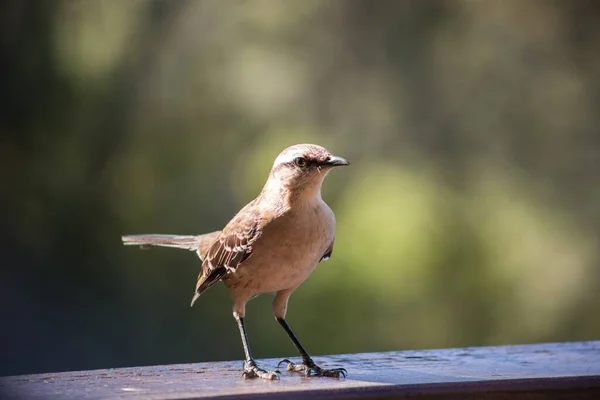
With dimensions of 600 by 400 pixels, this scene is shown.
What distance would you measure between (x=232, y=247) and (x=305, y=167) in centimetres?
44

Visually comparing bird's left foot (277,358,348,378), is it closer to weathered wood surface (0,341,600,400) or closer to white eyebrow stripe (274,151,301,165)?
weathered wood surface (0,341,600,400)

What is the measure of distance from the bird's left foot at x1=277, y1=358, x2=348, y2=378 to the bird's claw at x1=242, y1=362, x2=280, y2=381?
0.47 feet

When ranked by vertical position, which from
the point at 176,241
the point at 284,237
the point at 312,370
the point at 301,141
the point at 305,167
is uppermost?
the point at 305,167

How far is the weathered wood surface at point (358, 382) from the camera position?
8.71ft

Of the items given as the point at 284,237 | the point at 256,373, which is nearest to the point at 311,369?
the point at 256,373

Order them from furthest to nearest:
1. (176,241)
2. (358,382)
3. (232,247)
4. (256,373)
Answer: (176,241) < (232,247) < (256,373) < (358,382)

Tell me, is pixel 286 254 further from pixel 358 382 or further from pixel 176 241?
pixel 176 241

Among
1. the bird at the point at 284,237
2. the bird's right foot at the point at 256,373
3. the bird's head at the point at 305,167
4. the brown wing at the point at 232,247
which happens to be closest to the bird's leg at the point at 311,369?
the bird at the point at 284,237

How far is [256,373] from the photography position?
121 inches

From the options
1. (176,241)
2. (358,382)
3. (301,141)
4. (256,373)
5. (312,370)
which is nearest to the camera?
(358,382)

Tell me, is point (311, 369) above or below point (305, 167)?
below

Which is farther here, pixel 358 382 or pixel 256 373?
pixel 256 373

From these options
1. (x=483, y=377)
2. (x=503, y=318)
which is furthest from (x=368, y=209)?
(x=483, y=377)

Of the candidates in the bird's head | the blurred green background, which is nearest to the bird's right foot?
the bird's head
